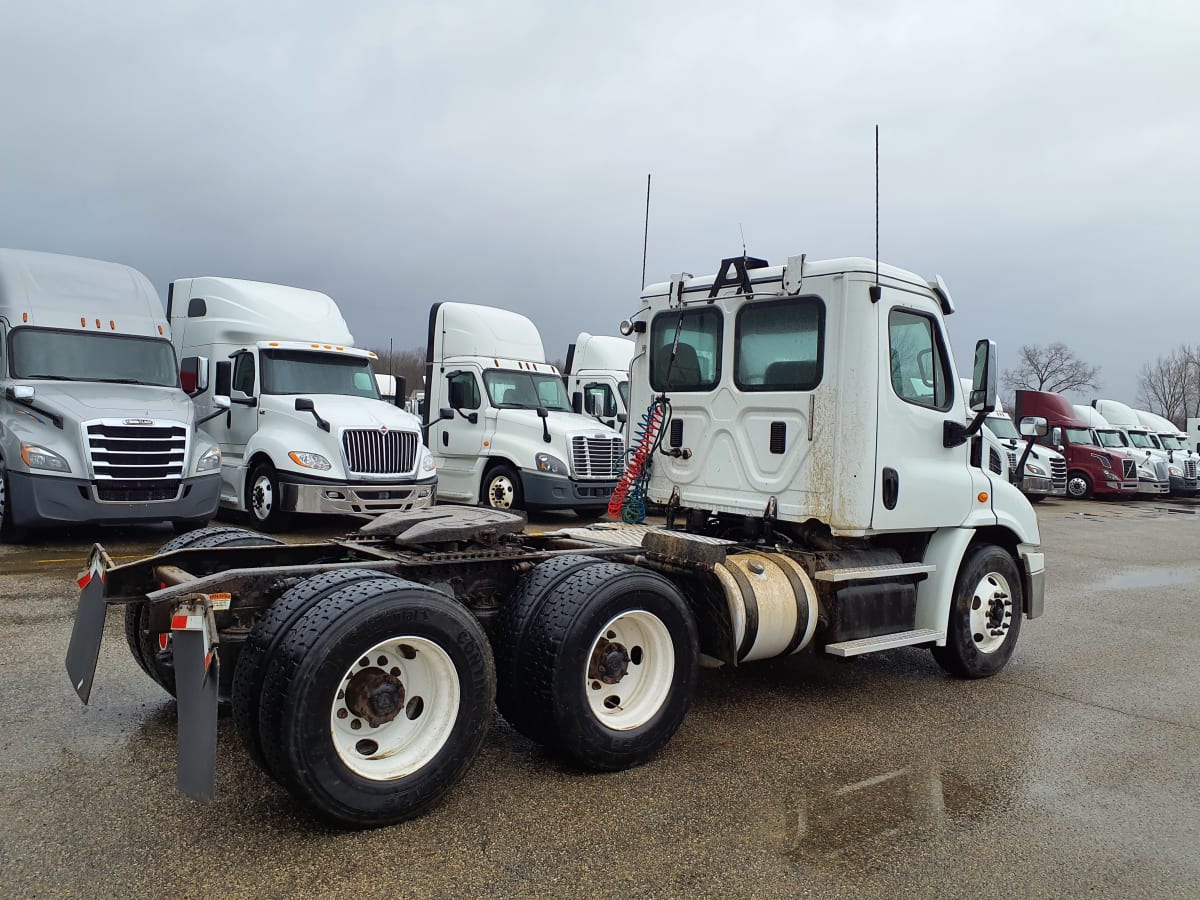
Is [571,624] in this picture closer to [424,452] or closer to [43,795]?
[43,795]

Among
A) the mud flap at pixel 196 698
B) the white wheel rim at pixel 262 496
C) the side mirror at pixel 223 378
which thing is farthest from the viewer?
the side mirror at pixel 223 378

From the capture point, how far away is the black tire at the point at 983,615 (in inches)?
239

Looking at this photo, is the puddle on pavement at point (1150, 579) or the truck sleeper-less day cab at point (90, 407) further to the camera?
the puddle on pavement at point (1150, 579)

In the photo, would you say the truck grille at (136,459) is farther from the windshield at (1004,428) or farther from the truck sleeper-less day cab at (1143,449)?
the truck sleeper-less day cab at (1143,449)

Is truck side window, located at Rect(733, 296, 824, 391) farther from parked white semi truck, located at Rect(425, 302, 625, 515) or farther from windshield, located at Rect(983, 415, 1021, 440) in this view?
windshield, located at Rect(983, 415, 1021, 440)

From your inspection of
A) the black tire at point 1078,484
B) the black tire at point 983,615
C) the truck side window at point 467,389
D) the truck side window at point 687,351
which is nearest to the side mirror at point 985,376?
the black tire at point 983,615

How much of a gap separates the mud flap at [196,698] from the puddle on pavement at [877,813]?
7.19 ft

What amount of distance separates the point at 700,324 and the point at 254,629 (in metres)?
3.80

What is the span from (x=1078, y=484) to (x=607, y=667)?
2638 cm

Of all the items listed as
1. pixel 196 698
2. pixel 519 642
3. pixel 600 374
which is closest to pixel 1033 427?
pixel 519 642

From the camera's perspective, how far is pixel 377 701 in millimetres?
3629

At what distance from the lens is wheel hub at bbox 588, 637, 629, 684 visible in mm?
4356

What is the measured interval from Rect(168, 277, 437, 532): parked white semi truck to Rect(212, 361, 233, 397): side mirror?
0.01 m

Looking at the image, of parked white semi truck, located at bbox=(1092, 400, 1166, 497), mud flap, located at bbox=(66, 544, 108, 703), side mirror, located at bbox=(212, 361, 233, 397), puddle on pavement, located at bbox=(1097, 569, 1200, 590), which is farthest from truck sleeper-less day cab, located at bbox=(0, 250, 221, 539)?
parked white semi truck, located at bbox=(1092, 400, 1166, 497)
